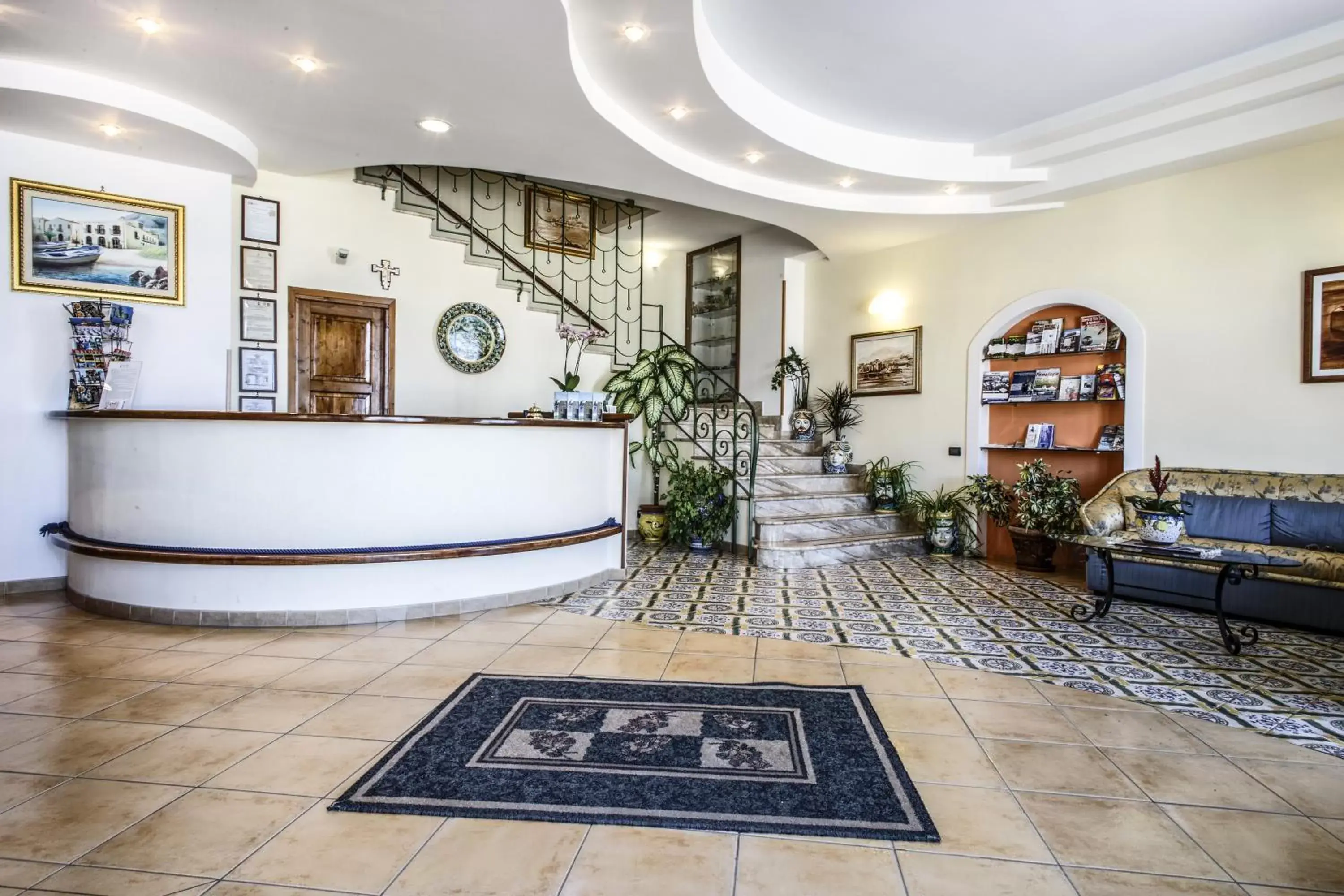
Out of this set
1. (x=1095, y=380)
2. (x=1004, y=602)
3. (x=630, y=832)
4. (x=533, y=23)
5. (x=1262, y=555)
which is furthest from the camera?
(x=1095, y=380)

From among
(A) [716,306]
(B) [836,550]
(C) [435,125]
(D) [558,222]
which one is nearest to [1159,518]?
(B) [836,550]

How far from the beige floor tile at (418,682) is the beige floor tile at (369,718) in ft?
0.17

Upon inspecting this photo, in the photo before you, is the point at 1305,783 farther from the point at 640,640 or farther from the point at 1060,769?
the point at 640,640

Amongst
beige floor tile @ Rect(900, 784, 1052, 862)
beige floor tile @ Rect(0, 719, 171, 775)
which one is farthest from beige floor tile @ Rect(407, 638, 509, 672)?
beige floor tile @ Rect(900, 784, 1052, 862)

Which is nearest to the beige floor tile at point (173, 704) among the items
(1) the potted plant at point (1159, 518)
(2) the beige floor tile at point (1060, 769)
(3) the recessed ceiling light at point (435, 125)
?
A: (2) the beige floor tile at point (1060, 769)

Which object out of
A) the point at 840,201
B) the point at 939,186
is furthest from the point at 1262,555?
the point at 840,201

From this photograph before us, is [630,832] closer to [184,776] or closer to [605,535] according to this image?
[184,776]

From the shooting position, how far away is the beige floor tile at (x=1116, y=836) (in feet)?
5.94

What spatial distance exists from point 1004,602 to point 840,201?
3672mm

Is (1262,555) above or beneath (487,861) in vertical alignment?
above

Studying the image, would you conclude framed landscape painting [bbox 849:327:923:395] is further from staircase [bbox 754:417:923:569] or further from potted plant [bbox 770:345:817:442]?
staircase [bbox 754:417:923:569]

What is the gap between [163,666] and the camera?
325 cm

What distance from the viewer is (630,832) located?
6.37 ft

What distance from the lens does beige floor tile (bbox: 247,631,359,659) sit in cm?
343
